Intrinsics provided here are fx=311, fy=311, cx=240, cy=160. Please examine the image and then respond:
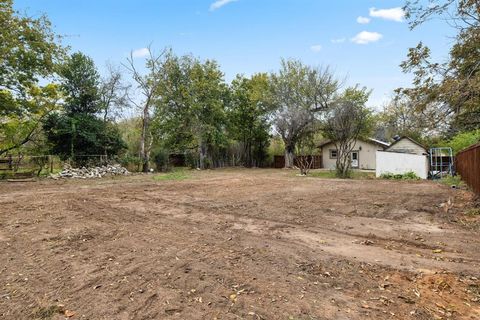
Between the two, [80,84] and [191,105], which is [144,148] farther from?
[80,84]

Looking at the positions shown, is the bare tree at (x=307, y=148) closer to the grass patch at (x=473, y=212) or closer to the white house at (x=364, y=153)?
the white house at (x=364, y=153)

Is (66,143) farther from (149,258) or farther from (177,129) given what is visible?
(149,258)

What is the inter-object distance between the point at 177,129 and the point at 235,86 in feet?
23.9

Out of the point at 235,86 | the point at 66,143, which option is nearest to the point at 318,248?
the point at 66,143

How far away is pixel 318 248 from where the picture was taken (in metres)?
4.36

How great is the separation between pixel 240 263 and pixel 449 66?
25.0 feet

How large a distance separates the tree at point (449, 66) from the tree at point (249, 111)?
19400 millimetres

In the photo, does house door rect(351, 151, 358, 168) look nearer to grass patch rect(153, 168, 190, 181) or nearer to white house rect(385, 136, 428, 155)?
white house rect(385, 136, 428, 155)

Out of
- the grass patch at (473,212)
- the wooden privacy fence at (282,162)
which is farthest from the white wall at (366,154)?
the grass patch at (473,212)

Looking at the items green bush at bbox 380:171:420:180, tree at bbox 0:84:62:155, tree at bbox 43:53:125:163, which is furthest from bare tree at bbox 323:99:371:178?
tree at bbox 0:84:62:155

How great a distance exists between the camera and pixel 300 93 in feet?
86.3

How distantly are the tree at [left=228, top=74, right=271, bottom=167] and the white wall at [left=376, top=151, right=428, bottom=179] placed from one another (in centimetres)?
1207

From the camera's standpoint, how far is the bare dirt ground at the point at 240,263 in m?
2.69

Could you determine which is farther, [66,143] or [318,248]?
[66,143]
